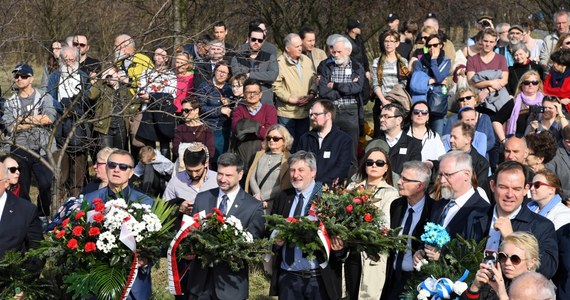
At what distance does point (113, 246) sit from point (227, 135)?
17.4ft

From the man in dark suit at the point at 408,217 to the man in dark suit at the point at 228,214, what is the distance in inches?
49.0

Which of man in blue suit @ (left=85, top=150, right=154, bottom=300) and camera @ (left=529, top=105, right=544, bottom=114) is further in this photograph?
camera @ (left=529, top=105, right=544, bottom=114)

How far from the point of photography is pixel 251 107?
42.2ft

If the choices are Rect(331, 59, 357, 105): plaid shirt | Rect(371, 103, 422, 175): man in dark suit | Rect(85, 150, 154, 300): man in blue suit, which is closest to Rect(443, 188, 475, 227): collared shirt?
Rect(85, 150, 154, 300): man in blue suit

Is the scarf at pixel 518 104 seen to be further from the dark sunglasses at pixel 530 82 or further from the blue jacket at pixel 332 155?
the blue jacket at pixel 332 155

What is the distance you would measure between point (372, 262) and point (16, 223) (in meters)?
3.37

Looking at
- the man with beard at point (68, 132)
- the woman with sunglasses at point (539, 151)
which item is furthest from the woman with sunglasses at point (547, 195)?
the man with beard at point (68, 132)

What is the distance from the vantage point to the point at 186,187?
34.3 ft

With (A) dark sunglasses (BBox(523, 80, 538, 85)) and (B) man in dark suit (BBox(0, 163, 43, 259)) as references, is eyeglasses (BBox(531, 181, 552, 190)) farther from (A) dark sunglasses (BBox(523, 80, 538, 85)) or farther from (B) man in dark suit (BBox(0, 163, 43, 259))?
(B) man in dark suit (BBox(0, 163, 43, 259))

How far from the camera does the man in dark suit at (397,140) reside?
11.3 meters

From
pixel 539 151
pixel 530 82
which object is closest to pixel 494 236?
pixel 539 151

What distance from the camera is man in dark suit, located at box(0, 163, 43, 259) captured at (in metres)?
9.27

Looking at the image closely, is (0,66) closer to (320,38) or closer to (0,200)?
(0,200)

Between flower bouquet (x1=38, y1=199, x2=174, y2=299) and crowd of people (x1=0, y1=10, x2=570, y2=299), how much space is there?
1.55 feet
